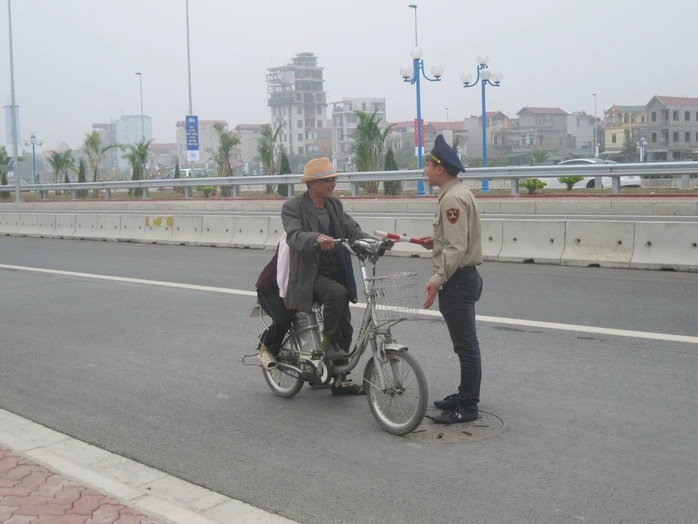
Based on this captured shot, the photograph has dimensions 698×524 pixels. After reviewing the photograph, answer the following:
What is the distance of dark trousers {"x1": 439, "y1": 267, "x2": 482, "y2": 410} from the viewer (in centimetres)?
549

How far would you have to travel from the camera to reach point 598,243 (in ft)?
41.7

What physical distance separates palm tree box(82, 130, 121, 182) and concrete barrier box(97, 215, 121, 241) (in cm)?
3209

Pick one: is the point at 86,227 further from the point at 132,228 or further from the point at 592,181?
the point at 592,181

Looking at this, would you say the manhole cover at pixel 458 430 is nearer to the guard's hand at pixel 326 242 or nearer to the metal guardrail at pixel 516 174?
the guard's hand at pixel 326 242

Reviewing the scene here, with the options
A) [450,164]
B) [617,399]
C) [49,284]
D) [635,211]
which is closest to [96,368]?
[450,164]

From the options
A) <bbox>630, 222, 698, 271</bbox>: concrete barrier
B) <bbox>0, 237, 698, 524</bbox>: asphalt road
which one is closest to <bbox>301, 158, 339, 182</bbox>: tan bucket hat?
<bbox>0, 237, 698, 524</bbox>: asphalt road

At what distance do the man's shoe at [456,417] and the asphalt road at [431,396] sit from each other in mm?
249

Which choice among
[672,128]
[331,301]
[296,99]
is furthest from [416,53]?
[296,99]

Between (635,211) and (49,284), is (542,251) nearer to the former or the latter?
(49,284)

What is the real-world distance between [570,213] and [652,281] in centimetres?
1247

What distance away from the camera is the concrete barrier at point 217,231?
18188 millimetres

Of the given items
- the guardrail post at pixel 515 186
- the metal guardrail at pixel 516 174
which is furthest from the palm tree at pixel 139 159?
the guardrail post at pixel 515 186

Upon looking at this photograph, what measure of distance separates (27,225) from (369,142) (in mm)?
18291

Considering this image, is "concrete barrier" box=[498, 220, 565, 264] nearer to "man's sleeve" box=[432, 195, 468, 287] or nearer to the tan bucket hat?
the tan bucket hat
